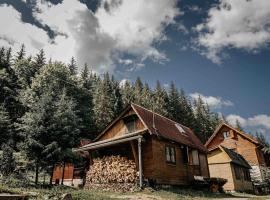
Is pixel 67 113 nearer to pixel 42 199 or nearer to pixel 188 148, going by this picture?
pixel 188 148

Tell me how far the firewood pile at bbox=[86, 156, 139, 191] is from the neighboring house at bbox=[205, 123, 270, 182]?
20.4 meters

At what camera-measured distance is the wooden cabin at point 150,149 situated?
63.6 feet

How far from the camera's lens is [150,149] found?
19797 mm

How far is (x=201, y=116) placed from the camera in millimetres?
75688

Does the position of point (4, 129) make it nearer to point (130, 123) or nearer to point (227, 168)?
point (130, 123)

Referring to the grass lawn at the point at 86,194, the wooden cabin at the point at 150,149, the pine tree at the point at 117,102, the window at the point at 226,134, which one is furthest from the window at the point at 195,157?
the pine tree at the point at 117,102

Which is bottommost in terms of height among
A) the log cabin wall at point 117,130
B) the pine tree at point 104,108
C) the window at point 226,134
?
the log cabin wall at point 117,130

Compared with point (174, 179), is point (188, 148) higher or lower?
higher

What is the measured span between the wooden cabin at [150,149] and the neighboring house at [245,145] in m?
14.9

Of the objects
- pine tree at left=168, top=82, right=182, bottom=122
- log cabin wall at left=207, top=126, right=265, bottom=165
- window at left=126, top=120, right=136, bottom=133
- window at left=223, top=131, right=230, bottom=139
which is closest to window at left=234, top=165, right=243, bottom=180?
log cabin wall at left=207, top=126, right=265, bottom=165

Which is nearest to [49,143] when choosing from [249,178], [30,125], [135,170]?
[30,125]

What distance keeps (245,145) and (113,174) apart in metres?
25.8

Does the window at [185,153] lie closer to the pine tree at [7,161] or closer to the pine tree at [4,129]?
the pine tree at [7,161]

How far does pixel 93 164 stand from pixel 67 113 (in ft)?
15.6
